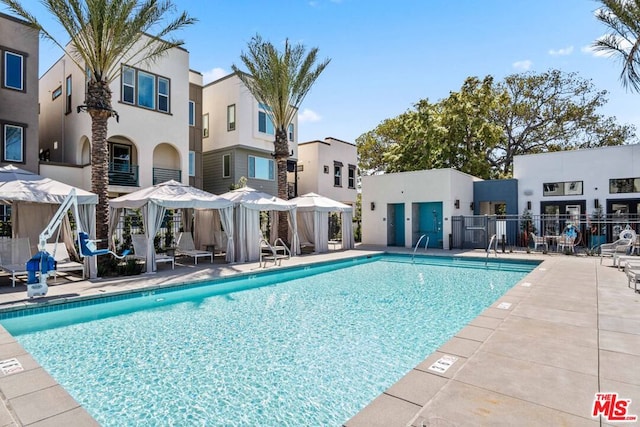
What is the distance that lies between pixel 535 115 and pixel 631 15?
41.4ft

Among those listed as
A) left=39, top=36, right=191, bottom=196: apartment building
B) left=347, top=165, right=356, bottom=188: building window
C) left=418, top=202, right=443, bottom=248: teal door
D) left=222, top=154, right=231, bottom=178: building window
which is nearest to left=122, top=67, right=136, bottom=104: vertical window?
left=39, top=36, right=191, bottom=196: apartment building

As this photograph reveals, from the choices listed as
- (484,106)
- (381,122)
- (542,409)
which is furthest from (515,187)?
(542,409)

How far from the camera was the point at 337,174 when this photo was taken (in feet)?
90.0

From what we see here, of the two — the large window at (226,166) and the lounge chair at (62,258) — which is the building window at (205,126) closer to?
the large window at (226,166)

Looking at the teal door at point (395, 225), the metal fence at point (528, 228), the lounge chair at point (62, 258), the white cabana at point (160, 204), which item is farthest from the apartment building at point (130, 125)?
the metal fence at point (528, 228)

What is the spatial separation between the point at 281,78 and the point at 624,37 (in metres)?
13.5

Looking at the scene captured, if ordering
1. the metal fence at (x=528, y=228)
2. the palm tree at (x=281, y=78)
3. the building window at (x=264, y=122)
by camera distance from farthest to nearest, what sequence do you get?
the building window at (x=264, y=122)
the metal fence at (x=528, y=228)
the palm tree at (x=281, y=78)

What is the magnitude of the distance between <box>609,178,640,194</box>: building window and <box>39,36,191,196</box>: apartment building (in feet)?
66.0

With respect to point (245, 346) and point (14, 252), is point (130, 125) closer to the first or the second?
point (14, 252)

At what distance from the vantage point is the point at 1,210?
13688 mm

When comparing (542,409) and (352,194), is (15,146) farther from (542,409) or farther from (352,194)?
(352,194)

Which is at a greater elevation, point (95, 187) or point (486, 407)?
point (95, 187)

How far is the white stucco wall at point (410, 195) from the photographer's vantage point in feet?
59.7

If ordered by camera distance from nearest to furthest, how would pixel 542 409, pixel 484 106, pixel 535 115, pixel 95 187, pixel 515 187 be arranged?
pixel 542 409, pixel 95 187, pixel 515 187, pixel 484 106, pixel 535 115
